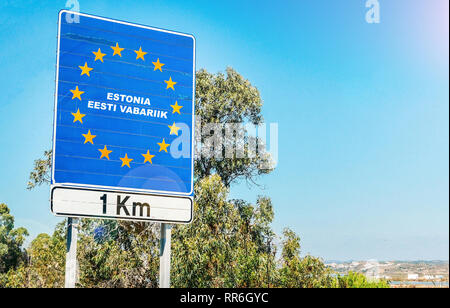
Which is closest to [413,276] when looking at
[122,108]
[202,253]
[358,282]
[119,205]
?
[358,282]

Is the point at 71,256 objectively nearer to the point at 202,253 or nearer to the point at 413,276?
the point at 202,253

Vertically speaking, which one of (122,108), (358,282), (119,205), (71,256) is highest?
(122,108)

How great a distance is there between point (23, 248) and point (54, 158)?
86.8 ft

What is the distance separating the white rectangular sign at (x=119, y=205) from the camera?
17.6 ft

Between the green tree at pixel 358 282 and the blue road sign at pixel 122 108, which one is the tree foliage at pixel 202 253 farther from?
the blue road sign at pixel 122 108

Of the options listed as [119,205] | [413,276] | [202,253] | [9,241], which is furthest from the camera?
[9,241]

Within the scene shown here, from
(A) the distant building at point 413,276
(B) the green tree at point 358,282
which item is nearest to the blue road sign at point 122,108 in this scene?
(B) the green tree at point 358,282

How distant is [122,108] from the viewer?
5883 millimetres

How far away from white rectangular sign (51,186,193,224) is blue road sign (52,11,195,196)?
9cm

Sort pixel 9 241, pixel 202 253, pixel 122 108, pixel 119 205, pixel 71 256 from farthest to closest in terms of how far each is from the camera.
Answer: pixel 9 241 < pixel 202 253 < pixel 122 108 < pixel 119 205 < pixel 71 256

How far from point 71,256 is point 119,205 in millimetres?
725
